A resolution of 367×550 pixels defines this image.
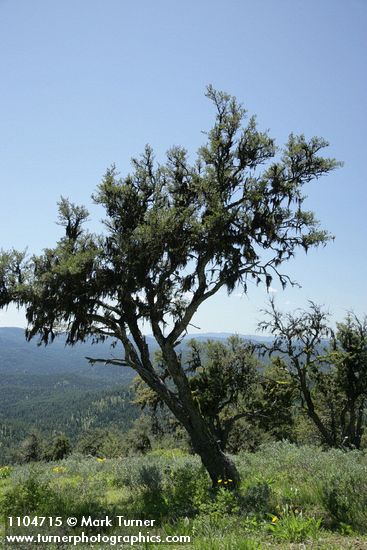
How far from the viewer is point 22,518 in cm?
975

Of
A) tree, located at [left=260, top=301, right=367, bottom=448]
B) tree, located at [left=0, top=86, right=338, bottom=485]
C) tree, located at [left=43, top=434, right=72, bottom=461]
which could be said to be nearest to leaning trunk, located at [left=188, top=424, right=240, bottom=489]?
tree, located at [left=0, top=86, right=338, bottom=485]

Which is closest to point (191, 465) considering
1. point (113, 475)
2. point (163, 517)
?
point (113, 475)

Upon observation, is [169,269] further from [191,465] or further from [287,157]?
[191,465]

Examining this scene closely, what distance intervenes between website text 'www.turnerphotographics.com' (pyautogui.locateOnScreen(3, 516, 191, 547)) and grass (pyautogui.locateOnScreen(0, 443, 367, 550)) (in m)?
0.13

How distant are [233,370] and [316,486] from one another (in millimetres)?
21119

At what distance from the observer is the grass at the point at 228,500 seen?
714 centimetres

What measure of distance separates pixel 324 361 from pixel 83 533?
2424 centimetres

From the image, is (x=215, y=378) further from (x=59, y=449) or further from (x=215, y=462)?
(x=59, y=449)

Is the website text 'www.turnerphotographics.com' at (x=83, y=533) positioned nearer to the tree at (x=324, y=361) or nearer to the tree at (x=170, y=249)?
the tree at (x=170, y=249)

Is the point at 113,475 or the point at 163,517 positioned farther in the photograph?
the point at 113,475

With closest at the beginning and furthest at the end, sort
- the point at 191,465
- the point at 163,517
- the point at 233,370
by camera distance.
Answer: the point at 163,517 → the point at 191,465 → the point at 233,370

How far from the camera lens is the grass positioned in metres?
7.14

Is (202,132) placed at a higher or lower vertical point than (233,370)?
higher

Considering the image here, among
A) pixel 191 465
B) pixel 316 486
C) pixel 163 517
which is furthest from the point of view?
pixel 191 465
